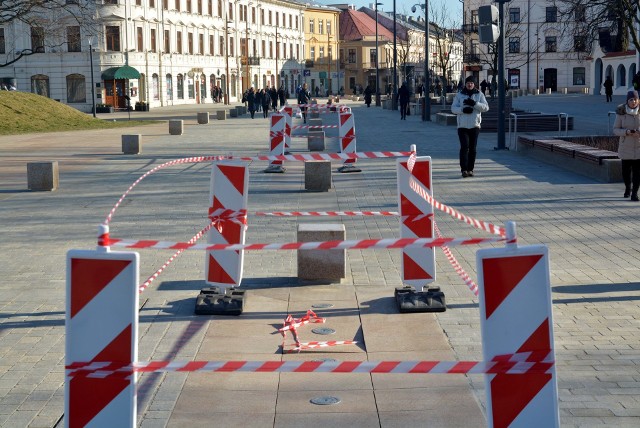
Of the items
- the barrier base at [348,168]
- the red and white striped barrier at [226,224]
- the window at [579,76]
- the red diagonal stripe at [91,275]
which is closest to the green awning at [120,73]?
the window at [579,76]

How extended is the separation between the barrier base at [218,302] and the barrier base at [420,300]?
1300 mm

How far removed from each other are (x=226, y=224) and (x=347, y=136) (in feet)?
42.3

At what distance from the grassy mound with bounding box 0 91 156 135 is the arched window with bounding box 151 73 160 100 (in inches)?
1304

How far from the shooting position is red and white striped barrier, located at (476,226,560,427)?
14.7 feet

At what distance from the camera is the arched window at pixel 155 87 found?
263 ft

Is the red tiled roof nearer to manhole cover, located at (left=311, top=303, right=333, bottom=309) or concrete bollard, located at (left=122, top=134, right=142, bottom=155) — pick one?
concrete bollard, located at (left=122, top=134, right=142, bottom=155)

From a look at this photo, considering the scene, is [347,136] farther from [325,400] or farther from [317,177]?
[325,400]

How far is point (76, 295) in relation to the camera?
4.60m

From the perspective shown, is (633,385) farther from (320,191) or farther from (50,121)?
(50,121)

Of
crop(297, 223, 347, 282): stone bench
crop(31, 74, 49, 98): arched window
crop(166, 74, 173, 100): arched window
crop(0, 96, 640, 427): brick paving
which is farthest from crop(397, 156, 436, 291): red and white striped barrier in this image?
crop(166, 74, 173, 100): arched window

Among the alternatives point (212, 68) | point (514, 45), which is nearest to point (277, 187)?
point (212, 68)

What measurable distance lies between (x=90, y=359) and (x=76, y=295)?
0.29 m

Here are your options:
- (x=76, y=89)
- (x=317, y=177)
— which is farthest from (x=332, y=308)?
(x=76, y=89)

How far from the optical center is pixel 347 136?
21406 mm
